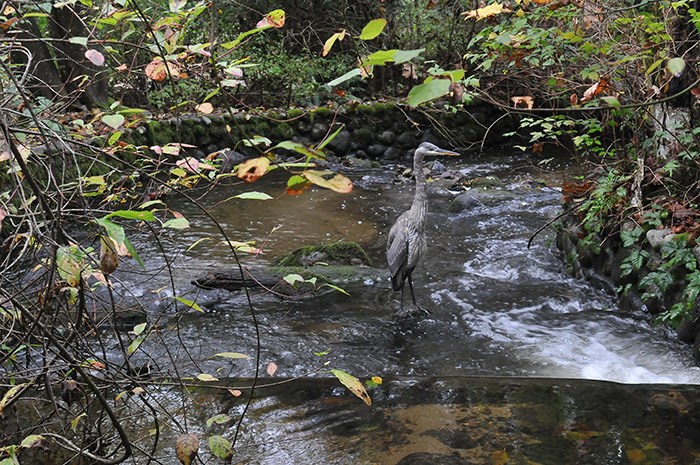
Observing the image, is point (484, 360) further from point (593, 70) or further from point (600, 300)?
point (593, 70)

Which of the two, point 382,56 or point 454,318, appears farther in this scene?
point 454,318

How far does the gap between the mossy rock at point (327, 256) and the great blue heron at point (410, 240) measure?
955 mm

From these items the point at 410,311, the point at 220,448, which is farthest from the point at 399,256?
the point at 220,448

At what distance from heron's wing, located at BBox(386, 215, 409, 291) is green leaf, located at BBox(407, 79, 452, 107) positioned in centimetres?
476

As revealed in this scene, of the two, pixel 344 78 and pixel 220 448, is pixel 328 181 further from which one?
pixel 220 448

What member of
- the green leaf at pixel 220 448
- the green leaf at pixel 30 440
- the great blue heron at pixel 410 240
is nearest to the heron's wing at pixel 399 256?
the great blue heron at pixel 410 240

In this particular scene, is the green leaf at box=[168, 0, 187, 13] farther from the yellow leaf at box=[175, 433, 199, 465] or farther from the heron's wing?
the heron's wing

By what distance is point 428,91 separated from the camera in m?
0.96

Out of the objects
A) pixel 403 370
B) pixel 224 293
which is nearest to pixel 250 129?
pixel 224 293

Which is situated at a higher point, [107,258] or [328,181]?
[328,181]

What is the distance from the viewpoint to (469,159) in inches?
510

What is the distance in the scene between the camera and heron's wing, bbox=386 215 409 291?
225 inches

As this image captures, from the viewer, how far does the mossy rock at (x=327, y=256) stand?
262 inches

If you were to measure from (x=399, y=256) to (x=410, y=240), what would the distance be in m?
0.18
